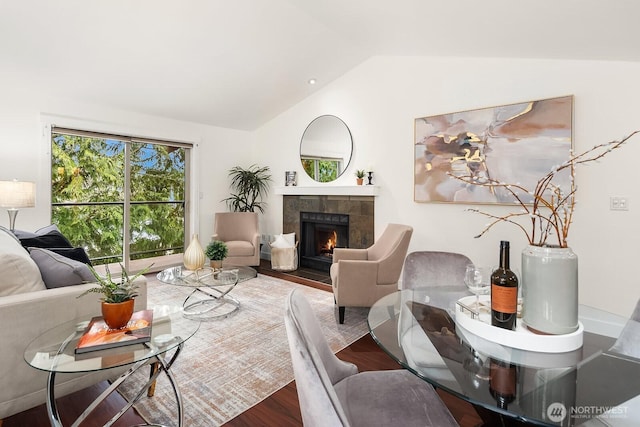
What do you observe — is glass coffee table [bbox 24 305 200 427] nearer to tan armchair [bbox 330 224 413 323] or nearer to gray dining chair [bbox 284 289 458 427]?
gray dining chair [bbox 284 289 458 427]

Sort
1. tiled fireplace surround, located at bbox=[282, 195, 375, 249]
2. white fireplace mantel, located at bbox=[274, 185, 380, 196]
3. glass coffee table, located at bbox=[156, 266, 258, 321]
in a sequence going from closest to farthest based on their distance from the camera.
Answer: glass coffee table, located at bbox=[156, 266, 258, 321] → white fireplace mantel, located at bbox=[274, 185, 380, 196] → tiled fireplace surround, located at bbox=[282, 195, 375, 249]

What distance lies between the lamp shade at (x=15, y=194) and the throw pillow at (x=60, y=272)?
5.77 ft

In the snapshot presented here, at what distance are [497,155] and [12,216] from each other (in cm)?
497

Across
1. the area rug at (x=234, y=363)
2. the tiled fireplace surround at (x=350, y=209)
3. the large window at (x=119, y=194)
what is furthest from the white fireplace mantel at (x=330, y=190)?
the large window at (x=119, y=194)

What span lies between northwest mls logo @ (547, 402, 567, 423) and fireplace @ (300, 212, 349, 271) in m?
3.89

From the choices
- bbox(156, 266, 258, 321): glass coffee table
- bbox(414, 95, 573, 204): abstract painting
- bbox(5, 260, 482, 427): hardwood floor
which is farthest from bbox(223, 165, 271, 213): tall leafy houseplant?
bbox(5, 260, 482, 427): hardwood floor

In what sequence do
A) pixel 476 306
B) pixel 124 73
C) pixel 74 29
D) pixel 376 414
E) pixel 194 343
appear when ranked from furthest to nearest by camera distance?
pixel 124 73 → pixel 74 29 → pixel 194 343 → pixel 476 306 → pixel 376 414

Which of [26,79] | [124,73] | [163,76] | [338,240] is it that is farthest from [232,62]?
[338,240]

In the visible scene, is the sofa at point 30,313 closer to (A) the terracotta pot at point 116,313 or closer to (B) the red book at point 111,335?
(B) the red book at point 111,335

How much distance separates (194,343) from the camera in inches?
101

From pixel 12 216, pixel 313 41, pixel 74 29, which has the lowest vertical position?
pixel 12 216

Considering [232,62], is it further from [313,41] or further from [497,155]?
[497,155]

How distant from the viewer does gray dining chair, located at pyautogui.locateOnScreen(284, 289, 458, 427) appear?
820 mm

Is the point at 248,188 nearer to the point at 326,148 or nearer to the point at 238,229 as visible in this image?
the point at 238,229
